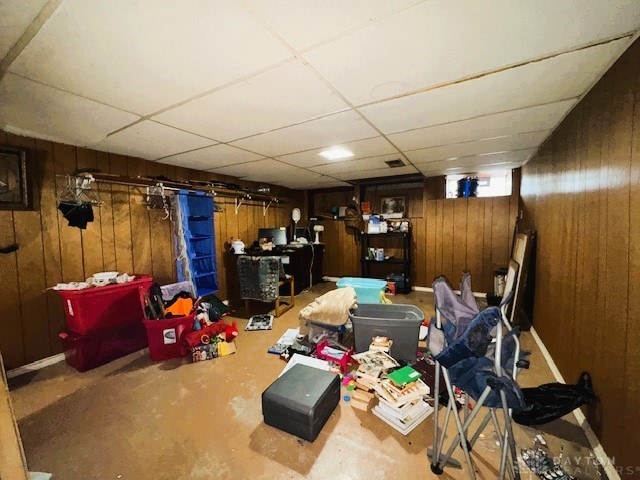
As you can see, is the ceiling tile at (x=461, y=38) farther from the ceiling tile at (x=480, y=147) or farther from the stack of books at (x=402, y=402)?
the stack of books at (x=402, y=402)

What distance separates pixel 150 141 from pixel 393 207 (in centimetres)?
436

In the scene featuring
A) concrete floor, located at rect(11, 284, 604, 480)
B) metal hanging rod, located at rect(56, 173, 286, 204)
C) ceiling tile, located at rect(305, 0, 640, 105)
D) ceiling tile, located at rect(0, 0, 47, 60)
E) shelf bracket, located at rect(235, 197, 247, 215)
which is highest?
ceiling tile, located at rect(0, 0, 47, 60)

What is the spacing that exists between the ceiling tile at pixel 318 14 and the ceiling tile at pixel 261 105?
0.24 metres

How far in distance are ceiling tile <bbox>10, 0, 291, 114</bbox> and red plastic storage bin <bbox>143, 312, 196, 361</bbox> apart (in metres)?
→ 2.00

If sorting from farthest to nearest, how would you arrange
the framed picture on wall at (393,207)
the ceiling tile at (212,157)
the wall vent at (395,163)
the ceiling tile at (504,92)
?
the framed picture on wall at (393,207), the wall vent at (395,163), the ceiling tile at (212,157), the ceiling tile at (504,92)

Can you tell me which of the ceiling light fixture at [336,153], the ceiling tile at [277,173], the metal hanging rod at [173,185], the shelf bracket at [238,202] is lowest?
the shelf bracket at [238,202]

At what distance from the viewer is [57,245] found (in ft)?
8.30

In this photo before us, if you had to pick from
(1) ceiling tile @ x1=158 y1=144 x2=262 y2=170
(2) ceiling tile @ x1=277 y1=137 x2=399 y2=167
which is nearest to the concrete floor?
(1) ceiling tile @ x1=158 y1=144 x2=262 y2=170

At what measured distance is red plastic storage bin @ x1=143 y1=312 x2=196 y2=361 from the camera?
255 cm

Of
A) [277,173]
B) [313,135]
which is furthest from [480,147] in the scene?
[277,173]

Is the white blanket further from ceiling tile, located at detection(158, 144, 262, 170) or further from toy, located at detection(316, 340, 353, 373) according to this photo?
ceiling tile, located at detection(158, 144, 262, 170)

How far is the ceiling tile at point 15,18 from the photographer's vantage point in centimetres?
98

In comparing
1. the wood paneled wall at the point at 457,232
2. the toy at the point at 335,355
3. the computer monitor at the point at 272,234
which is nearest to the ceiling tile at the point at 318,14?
the toy at the point at 335,355

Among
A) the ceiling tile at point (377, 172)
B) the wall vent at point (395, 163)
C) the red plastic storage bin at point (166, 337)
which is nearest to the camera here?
the red plastic storage bin at point (166, 337)
